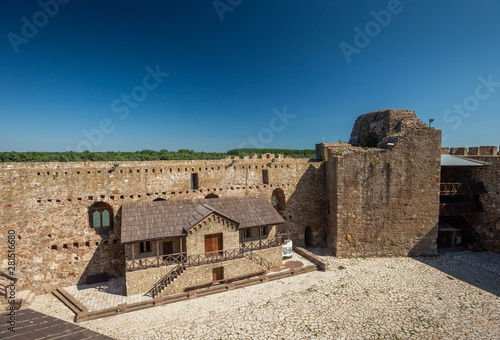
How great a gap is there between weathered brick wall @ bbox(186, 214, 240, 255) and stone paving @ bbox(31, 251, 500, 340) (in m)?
2.65

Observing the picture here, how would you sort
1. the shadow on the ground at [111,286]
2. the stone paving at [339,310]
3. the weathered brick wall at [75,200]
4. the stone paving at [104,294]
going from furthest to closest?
the shadow on the ground at [111,286] < the weathered brick wall at [75,200] < the stone paving at [104,294] < the stone paving at [339,310]

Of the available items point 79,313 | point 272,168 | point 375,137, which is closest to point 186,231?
point 79,313

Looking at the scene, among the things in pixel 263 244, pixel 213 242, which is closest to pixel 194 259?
pixel 213 242

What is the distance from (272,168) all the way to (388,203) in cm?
870

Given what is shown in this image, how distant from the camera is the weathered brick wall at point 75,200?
581 inches

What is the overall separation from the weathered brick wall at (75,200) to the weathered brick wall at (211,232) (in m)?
3.45

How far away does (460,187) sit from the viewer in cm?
2027

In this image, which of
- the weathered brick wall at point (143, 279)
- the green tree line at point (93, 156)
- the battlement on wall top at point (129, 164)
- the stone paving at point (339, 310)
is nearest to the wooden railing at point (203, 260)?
the weathered brick wall at point (143, 279)

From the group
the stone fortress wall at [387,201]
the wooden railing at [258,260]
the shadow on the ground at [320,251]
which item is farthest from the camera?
the shadow on the ground at [320,251]

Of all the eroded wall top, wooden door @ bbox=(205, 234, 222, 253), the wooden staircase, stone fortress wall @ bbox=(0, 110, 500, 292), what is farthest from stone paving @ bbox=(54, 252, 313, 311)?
the eroded wall top

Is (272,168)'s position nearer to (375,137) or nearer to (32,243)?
(375,137)

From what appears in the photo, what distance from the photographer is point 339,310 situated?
12.4m

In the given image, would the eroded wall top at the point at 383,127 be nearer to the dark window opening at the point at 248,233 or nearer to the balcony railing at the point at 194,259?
the dark window opening at the point at 248,233

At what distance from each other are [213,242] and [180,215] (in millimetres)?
2586
